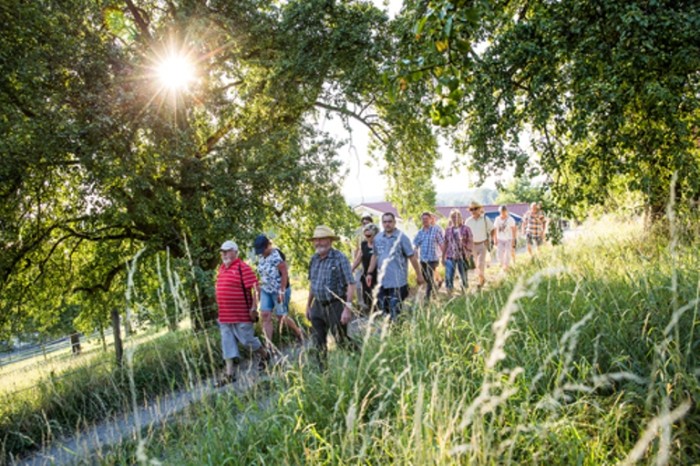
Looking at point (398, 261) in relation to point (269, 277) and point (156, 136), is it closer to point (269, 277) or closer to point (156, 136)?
point (269, 277)

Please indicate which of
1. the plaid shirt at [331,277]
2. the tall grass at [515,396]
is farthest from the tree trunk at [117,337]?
the plaid shirt at [331,277]

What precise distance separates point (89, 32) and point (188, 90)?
2409 millimetres

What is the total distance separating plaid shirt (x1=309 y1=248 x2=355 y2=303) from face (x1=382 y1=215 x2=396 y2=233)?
4.64 ft

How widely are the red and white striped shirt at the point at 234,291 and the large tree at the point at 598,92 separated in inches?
157

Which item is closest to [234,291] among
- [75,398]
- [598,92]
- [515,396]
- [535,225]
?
[75,398]

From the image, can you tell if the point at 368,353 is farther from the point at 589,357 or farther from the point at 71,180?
the point at 71,180

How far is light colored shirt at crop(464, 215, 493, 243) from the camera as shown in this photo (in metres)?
9.52

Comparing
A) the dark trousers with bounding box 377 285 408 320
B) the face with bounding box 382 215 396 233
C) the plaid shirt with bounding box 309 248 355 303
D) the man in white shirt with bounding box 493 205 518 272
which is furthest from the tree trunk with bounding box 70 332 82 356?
the man in white shirt with bounding box 493 205 518 272

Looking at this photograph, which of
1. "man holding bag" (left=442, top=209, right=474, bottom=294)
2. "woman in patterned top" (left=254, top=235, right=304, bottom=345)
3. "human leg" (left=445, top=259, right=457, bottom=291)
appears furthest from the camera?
"human leg" (left=445, top=259, right=457, bottom=291)

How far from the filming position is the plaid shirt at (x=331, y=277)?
18.1ft

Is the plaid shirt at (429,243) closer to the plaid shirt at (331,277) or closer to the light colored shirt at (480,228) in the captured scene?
the light colored shirt at (480,228)

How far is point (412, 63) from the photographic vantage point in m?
2.59

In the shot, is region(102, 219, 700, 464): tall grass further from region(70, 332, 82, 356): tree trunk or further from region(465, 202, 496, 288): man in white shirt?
region(70, 332, 82, 356): tree trunk

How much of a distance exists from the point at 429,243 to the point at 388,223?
1865 millimetres
